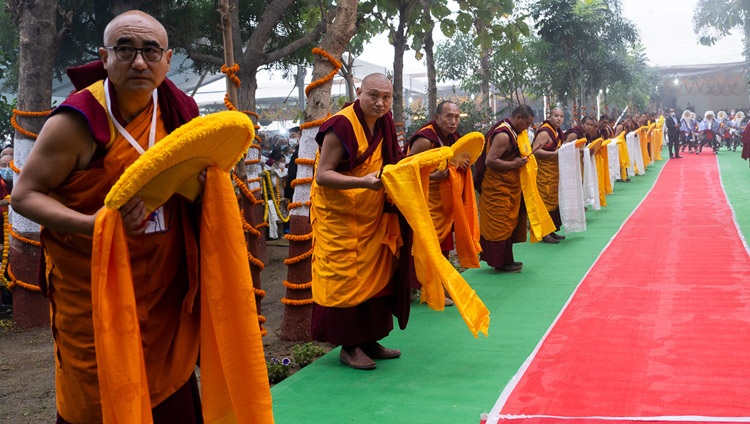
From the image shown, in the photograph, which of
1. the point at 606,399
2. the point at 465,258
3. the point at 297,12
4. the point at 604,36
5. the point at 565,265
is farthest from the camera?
the point at 604,36

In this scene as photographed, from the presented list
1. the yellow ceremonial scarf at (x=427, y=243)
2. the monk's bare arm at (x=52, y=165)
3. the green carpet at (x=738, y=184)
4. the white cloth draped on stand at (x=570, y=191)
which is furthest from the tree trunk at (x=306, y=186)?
the green carpet at (x=738, y=184)

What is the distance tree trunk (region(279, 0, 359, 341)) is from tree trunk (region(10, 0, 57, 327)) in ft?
7.82

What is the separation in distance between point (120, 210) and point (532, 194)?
6621 mm

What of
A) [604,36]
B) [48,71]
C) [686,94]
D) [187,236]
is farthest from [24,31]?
[686,94]

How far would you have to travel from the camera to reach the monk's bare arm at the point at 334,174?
461cm

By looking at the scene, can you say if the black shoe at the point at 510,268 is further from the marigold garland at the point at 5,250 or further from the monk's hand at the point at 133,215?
the monk's hand at the point at 133,215

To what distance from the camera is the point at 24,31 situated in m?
7.41

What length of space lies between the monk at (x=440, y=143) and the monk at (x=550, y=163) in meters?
3.74

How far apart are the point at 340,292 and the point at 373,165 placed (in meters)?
0.78

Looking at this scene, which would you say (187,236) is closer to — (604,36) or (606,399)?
(606,399)

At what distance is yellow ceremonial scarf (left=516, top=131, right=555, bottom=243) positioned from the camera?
8602 millimetres

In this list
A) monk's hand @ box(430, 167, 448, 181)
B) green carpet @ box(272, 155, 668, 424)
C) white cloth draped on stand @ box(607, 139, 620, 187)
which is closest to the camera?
green carpet @ box(272, 155, 668, 424)

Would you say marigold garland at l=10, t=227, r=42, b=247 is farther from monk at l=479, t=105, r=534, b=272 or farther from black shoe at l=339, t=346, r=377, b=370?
monk at l=479, t=105, r=534, b=272

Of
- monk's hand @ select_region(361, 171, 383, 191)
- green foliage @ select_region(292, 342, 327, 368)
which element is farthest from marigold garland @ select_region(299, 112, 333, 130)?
green foliage @ select_region(292, 342, 327, 368)
